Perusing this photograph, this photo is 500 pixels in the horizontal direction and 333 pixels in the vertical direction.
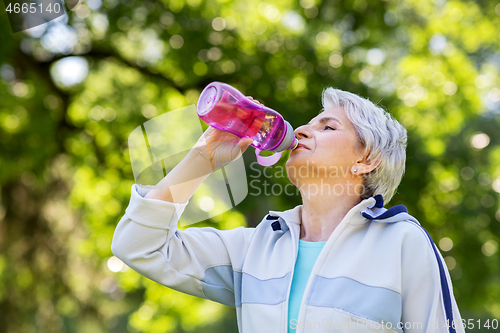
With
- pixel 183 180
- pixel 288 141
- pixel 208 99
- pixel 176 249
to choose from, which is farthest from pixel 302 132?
pixel 176 249

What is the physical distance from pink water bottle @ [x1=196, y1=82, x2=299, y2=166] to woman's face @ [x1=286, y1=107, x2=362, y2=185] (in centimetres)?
6

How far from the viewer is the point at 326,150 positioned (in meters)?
1.55

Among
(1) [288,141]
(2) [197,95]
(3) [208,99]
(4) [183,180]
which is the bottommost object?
(2) [197,95]

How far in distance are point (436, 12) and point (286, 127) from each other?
4.64 m

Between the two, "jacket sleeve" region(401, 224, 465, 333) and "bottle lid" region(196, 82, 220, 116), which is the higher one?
"bottle lid" region(196, 82, 220, 116)

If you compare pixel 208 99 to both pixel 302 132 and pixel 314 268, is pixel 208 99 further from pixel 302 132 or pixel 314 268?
pixel 314 268

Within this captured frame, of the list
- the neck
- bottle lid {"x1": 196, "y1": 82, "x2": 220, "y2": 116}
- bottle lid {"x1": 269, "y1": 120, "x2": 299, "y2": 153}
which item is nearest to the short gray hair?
the neck

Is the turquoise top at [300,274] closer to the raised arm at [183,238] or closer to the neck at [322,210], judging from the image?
the neck at [322,210]

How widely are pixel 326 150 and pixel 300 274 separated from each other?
0.45 metres

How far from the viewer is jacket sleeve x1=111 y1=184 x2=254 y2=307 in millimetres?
1369

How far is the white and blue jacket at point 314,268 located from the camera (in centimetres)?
124

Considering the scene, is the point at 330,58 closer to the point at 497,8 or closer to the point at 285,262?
the point at 497,8

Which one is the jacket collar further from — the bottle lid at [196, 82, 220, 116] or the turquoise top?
the bottle lid at [196, 82, 220, 116]

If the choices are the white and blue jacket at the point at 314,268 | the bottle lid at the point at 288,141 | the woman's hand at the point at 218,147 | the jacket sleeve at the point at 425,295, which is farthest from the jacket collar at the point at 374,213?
the woman's hand at the point at 218,147
